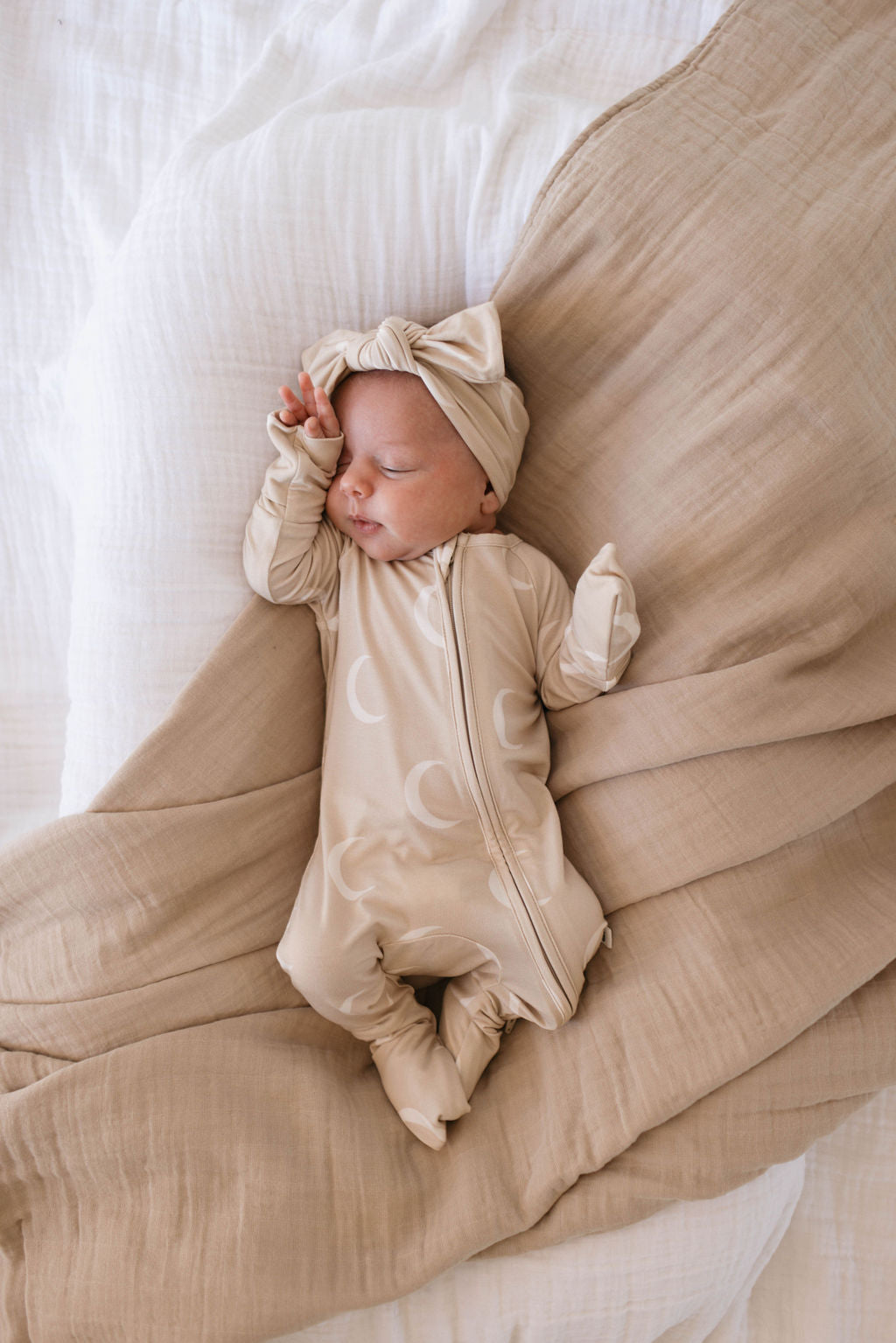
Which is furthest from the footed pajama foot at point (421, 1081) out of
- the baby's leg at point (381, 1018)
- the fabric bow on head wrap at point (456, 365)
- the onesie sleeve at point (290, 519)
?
the fabric bow on head wrap at point (456, 365)

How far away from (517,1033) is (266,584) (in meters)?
0.64

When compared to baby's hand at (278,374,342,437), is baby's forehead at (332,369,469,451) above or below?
above

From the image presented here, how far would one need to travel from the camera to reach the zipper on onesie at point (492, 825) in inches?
44.1

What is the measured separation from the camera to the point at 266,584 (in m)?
1.17

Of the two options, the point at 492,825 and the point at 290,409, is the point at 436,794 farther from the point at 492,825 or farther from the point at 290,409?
the point at 290,409

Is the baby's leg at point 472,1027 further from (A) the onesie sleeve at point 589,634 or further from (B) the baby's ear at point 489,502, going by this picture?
(B) the baby's ear at point 489,502

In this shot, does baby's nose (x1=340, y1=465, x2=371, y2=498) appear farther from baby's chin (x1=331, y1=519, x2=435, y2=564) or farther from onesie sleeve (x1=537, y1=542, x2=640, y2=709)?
onesie sleeve (x1=537, y1=542, x2=640, y2=709)

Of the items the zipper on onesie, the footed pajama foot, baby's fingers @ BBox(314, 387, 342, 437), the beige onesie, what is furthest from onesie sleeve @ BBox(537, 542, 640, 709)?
the footed pajama foot

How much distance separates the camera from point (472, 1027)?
119cm

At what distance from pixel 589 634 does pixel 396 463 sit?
31cm

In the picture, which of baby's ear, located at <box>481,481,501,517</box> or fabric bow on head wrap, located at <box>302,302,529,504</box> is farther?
baby's ear, located at <box>481,481,501,517</box>

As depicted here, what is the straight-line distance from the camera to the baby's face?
1.15 meters

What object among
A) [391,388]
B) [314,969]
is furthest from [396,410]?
[314,969]

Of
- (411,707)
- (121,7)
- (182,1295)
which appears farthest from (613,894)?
(121,7)
